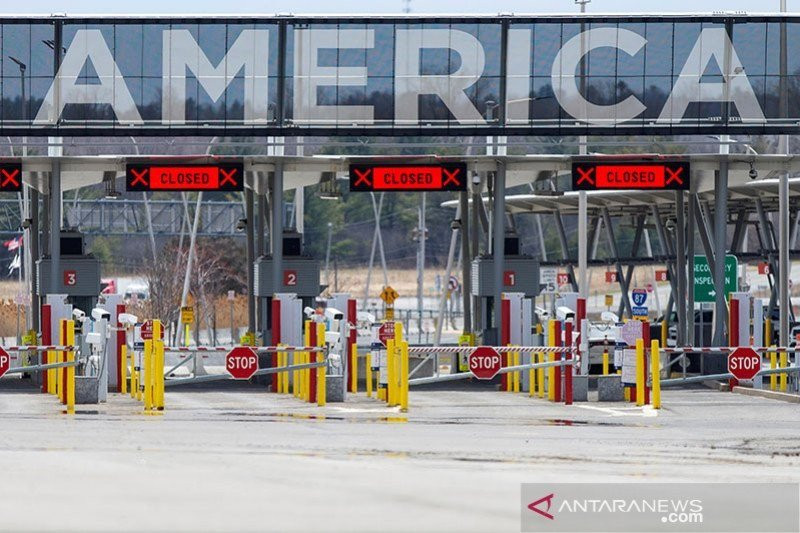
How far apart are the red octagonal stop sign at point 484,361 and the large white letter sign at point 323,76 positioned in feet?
27.9

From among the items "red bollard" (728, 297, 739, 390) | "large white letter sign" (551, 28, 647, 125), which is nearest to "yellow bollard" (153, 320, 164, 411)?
"large white letter sign" (551, 28, 647, 125)

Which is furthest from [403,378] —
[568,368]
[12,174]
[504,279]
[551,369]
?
[12,174]

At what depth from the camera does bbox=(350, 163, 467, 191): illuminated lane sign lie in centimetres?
3278

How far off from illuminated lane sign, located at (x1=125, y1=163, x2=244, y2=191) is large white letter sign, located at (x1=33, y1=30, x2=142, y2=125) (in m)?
0.99

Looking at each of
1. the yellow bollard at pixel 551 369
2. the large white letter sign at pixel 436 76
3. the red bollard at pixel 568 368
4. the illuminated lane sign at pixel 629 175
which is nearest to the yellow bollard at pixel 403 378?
the red bollard at pixel 568 368

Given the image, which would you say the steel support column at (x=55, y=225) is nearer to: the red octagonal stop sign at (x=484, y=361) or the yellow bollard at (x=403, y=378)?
the red octagonal stop sign at (x=484, y=361)

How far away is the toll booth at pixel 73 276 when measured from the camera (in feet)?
109

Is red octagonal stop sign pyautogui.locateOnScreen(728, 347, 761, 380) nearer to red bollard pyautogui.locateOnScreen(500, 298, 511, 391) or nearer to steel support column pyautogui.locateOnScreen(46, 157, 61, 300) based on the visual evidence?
red bollard pyautogui.locateOnScreen(500, 298, 511, 391)

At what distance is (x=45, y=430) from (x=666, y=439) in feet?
22.7

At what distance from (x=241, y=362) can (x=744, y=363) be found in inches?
308

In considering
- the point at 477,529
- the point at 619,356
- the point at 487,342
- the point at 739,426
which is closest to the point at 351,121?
the point at 487,342

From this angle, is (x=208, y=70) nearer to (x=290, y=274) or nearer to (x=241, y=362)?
(x=290, y=274)

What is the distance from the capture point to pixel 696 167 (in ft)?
111

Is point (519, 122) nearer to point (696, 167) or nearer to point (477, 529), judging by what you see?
point (696, 167)
